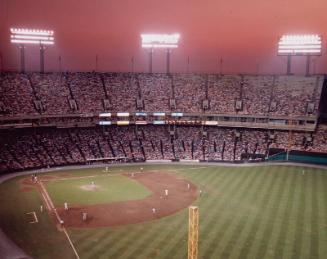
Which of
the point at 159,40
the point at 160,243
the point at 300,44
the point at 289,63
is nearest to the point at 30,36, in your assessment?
the point at 159,40

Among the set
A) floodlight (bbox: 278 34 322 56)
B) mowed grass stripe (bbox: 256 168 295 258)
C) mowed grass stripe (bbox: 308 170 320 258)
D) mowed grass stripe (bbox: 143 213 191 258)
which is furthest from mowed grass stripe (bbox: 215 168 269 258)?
floodlight (bbox: 278 34 322 56)

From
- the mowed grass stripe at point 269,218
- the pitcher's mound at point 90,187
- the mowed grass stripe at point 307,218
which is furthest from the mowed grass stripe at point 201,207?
the pitcher's mound at point 90,187

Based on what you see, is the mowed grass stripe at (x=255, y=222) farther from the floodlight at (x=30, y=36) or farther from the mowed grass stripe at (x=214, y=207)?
the floodlight at (x=30, y=36)

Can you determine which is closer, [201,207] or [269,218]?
[269,218]

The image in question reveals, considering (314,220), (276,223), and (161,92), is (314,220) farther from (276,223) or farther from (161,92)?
(161,92)

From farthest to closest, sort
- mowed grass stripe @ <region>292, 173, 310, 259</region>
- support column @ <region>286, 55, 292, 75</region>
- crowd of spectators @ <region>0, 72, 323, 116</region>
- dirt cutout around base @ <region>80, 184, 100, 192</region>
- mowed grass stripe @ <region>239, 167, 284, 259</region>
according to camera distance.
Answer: support column @ <region>286, 55, 292, 75</region> → crowd of spectators @ <region>0, 72, 323, 116</region> → dirt cutout around base @ <region>80, 184, 100, 192</region> → mowed grass stripe @ <region>239, 167, 284, 259</region> → mowed grass stripe @ <region>292, 173, 310, 259</region>

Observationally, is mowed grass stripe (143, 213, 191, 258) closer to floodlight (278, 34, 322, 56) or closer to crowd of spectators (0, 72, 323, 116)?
crowd of spectators (0, 72, 323, 116)
